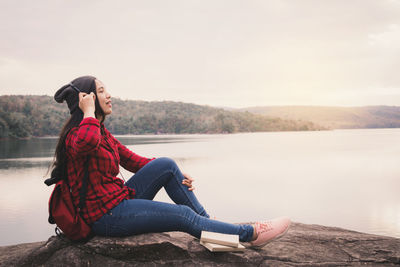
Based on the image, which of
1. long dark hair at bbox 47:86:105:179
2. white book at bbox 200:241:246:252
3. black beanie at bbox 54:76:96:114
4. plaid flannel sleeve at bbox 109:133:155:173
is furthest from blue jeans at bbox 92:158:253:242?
black beanie at bbox 54:76:96:114

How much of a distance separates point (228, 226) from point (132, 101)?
219 feet

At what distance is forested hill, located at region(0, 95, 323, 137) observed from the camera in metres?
43.7

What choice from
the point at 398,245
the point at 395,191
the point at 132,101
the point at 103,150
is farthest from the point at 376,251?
the point at 132,101

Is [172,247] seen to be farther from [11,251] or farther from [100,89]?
[11,251]

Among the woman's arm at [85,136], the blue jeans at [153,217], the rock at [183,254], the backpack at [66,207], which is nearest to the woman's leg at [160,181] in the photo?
the blue jeans at [153,217]

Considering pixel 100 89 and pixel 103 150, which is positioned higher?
pixel 100 89

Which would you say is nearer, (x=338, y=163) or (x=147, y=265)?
(x=147, y=265)

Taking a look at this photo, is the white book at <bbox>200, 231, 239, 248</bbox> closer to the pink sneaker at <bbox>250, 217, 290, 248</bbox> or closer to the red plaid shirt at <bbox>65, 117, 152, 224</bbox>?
the pink sneaker at <bbox>250, 217, 290, 248</bbox>

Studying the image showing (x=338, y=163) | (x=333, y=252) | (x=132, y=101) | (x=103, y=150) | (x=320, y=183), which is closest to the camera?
(x=103, y=150)

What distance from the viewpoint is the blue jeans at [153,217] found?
2359 mm

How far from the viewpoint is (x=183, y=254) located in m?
2.57

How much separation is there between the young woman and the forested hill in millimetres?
36831

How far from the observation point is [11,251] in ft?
10.2

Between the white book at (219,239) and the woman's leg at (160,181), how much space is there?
41 centimetres
